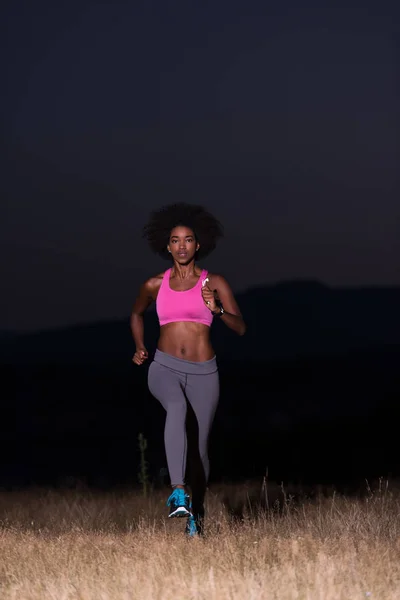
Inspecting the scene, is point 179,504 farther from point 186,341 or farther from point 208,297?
point 208,297

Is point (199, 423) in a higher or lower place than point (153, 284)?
lower

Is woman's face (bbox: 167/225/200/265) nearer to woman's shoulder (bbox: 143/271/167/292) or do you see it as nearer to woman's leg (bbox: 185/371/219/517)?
woman's shoulder (bbox: 143/271/167/292)

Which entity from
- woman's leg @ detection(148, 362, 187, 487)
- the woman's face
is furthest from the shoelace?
the woman's face

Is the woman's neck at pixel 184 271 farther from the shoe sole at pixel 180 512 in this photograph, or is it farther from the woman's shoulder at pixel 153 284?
the shoe sole at pixel 180 512

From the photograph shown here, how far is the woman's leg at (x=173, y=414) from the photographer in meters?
8.69

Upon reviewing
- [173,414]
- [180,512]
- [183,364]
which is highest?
[183,364]

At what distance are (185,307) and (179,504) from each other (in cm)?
152

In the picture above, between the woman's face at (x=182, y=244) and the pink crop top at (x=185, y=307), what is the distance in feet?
0.76

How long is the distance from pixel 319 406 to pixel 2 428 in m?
20.3

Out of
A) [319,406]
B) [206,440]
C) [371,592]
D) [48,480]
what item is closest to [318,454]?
[48,480]

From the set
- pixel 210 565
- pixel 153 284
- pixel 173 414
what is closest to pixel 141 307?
pixel 153 284

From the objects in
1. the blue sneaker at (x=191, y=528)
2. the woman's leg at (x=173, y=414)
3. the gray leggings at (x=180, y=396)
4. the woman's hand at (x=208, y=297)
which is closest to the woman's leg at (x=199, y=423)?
the gray leggings at (x=180, y=396)

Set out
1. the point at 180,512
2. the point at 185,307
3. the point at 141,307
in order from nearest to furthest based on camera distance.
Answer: the point at 180,512 < the point at 185,307 < the point at 141,307

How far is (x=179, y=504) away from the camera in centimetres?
845
